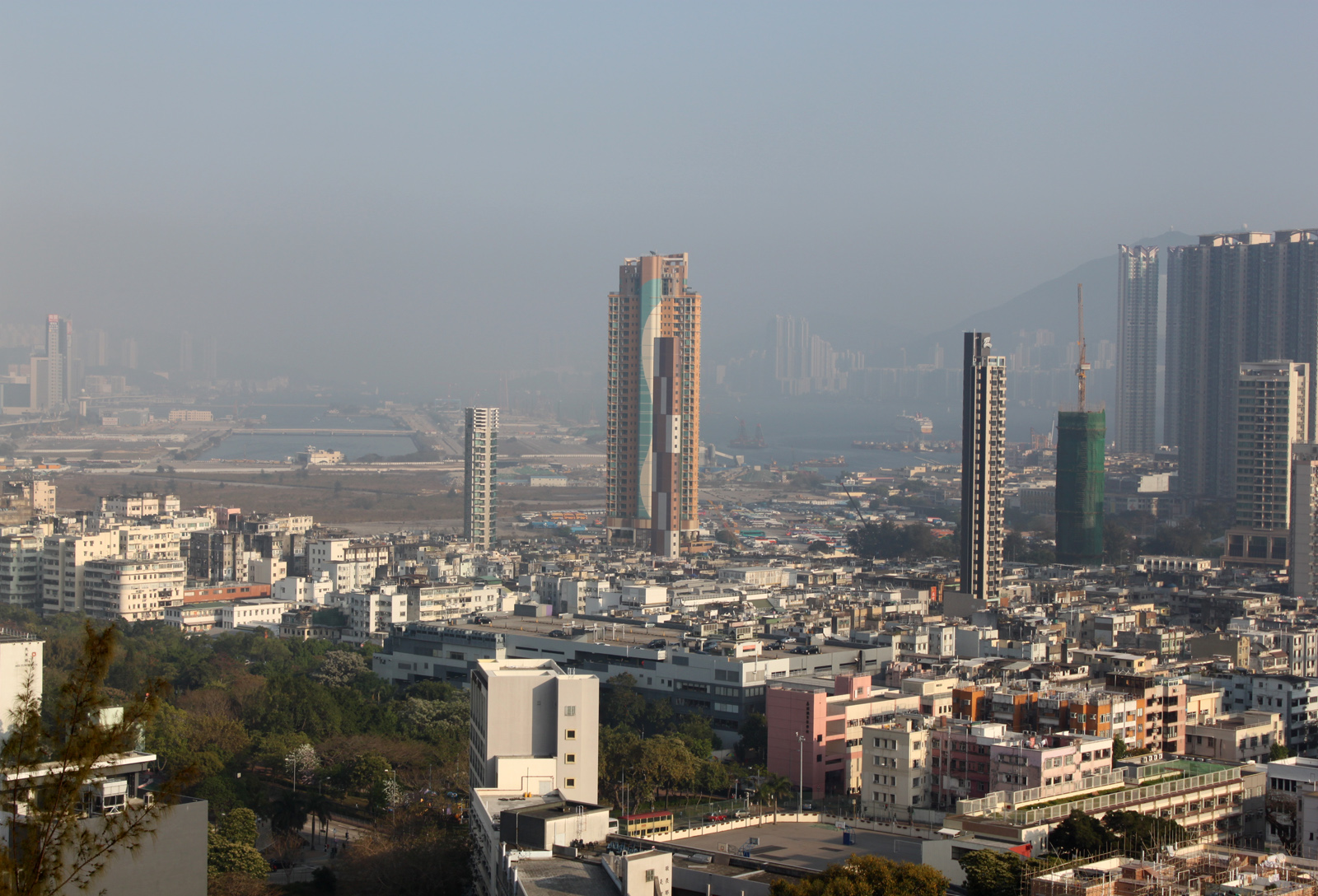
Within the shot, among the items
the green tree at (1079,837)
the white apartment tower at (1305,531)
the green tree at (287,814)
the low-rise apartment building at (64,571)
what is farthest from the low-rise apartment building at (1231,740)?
the low-rise apartment building at (64,571)

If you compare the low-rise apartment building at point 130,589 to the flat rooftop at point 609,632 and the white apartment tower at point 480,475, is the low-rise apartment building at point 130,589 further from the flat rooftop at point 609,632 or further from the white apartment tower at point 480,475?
the white apartment tower at point 480,475

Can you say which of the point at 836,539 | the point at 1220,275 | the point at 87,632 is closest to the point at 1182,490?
the point at 1220,275

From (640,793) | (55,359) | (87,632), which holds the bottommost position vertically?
(640,793)

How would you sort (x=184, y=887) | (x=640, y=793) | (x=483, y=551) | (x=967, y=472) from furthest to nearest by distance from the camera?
(x=483, y=551) < (x=967, y=472) < (x=640, y=793) < (x=184, y=887)

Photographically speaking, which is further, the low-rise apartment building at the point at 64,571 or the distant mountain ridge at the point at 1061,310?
the distant mountain ridge at the point at 1061,310

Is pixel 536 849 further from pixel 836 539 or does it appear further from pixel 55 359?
pixel 55 359

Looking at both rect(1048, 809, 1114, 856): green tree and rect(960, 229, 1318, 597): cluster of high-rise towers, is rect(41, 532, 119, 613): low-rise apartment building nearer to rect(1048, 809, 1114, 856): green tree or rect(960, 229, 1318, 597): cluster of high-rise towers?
rect(960, 229, 1318, 597): cluster of high-rise towers

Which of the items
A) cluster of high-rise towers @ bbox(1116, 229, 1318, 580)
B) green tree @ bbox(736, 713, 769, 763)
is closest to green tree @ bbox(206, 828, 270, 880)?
green tree @ bbox(736, 713, 769, 763)
